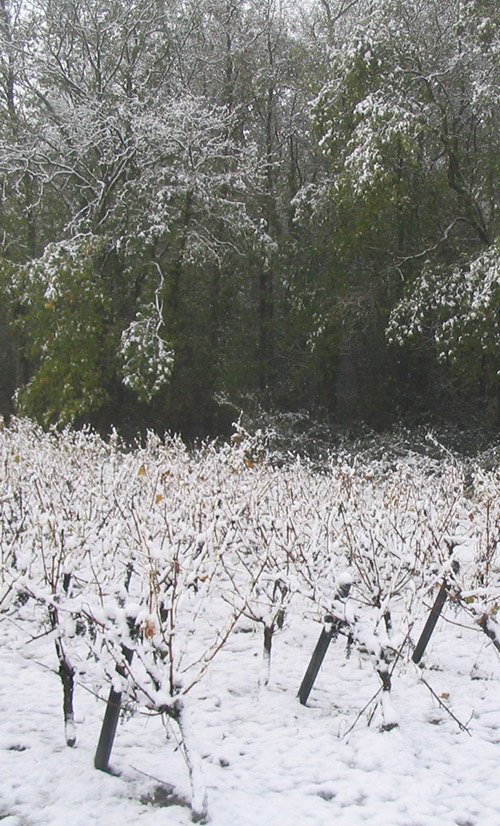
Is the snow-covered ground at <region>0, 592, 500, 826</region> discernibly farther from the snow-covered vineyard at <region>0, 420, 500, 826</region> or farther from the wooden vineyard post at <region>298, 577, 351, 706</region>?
A: the wooden vineyard post at <region>298, 577, 351, 706</region>

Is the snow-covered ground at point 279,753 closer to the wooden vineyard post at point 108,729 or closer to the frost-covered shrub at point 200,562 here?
the wooden vineyard post at point 108,729

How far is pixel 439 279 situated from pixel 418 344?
79.0 inches

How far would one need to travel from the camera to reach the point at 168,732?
4.00 metres

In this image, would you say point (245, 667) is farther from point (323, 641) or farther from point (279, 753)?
point (279, 753)

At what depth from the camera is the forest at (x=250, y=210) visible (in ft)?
41.1

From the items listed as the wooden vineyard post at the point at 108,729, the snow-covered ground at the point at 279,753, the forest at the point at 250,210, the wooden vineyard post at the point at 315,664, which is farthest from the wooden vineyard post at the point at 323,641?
the forest at the point at 250,210

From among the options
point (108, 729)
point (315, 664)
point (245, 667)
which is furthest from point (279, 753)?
point (245, 667)

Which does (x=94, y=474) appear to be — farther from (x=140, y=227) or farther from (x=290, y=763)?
(x=140, y=227)

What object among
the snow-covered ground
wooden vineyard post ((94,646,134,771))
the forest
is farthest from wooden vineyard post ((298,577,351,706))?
the forest

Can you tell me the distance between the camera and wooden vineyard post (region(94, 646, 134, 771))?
11.5 feet

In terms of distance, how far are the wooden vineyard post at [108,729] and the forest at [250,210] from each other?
29.4 ft

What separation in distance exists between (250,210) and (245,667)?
14190 mm

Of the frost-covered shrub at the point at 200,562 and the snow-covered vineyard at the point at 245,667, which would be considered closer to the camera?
the snow-covered vineyard at the point at 245,667

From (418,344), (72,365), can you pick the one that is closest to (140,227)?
(72,365)
